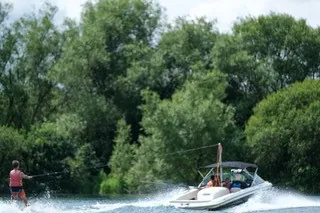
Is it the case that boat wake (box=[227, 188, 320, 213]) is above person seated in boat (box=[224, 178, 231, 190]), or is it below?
below

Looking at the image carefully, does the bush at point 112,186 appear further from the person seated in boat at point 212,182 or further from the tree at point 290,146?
the person seated in boat at point 212,182

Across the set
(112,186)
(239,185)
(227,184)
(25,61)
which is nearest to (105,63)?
(25,61)

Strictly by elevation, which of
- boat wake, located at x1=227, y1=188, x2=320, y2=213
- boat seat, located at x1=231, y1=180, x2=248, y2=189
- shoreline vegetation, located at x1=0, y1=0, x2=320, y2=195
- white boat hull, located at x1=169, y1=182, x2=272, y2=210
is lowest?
boat wake, located at x1=227, y1=188, x2=320, y2=213

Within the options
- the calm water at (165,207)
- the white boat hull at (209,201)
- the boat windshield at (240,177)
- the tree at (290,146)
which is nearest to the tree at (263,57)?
the tree at (290,146)

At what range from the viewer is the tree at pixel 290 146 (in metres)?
61.6

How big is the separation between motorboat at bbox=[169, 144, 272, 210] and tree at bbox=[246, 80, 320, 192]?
21702 millimetres

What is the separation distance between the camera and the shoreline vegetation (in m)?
60.2

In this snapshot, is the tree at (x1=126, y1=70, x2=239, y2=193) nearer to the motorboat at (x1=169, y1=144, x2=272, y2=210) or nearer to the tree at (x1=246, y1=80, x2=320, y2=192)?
the tree at (x1=246, y1=80, x2=320, y2=192)

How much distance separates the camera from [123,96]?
2800 inches

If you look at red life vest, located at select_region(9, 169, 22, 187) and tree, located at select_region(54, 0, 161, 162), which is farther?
tree, located at select_region(54, 0, 161, 162)

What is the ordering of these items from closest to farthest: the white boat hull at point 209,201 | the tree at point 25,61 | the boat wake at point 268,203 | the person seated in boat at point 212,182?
the white boat hull at point 209,201 → the boat wake at point 268,203 → the person seated in boat at point 212,182 → the tree at point 25,61

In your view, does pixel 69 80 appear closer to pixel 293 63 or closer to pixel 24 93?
pixel 24 93

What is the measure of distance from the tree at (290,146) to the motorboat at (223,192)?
854 inches

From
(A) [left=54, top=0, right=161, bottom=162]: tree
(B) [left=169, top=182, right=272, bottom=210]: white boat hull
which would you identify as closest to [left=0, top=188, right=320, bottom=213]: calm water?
(B) [left=169, top=182, right=272, bottom=210]: white boat hull
